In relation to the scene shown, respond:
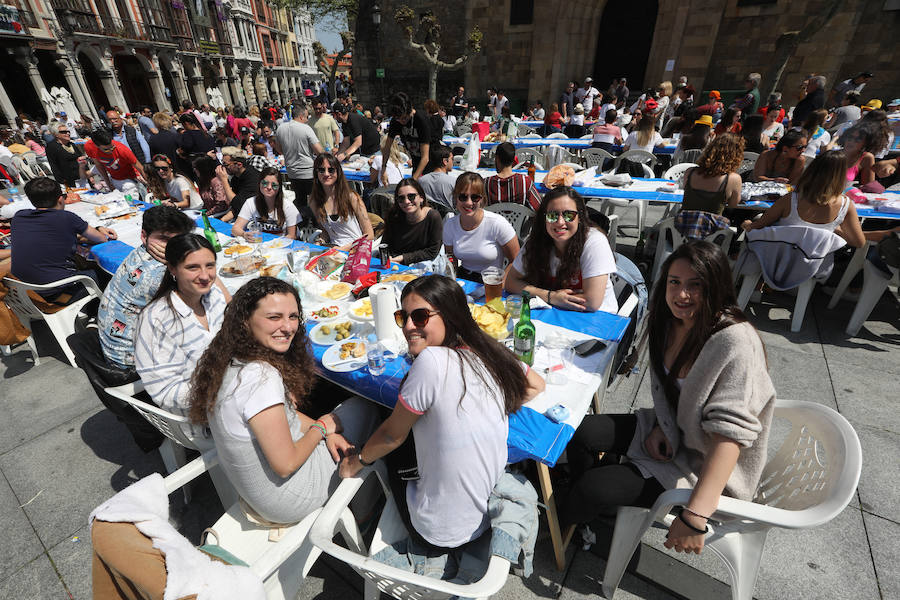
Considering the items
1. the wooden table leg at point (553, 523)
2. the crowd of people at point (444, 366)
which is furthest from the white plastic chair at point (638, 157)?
the wooden table leg at point (553, 523)

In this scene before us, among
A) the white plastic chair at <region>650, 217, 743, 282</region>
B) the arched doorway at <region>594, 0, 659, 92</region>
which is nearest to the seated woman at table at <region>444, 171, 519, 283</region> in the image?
the white plastic chair at <region>650, 217, 743, 282</region>

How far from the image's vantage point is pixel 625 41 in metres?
16.2

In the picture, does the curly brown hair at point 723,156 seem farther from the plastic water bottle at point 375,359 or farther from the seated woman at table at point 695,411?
the plastic water bottle at point 375,359

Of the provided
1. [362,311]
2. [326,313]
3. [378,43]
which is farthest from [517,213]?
[378,43]

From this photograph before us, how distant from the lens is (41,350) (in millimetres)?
4098

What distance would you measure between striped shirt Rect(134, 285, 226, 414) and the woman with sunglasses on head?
3.98 meters

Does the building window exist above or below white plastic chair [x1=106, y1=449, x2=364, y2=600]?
above

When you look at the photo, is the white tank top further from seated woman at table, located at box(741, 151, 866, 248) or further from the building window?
the building window

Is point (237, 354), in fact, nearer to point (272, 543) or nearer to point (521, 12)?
→ point (272, 543)

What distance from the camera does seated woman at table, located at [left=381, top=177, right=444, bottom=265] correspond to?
12.1 ft

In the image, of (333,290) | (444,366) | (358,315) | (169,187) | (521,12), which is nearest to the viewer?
(444,366)

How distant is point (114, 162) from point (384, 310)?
6551mm

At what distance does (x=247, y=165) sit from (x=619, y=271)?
193 inches

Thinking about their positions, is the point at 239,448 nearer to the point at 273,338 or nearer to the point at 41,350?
the point at 273,338
